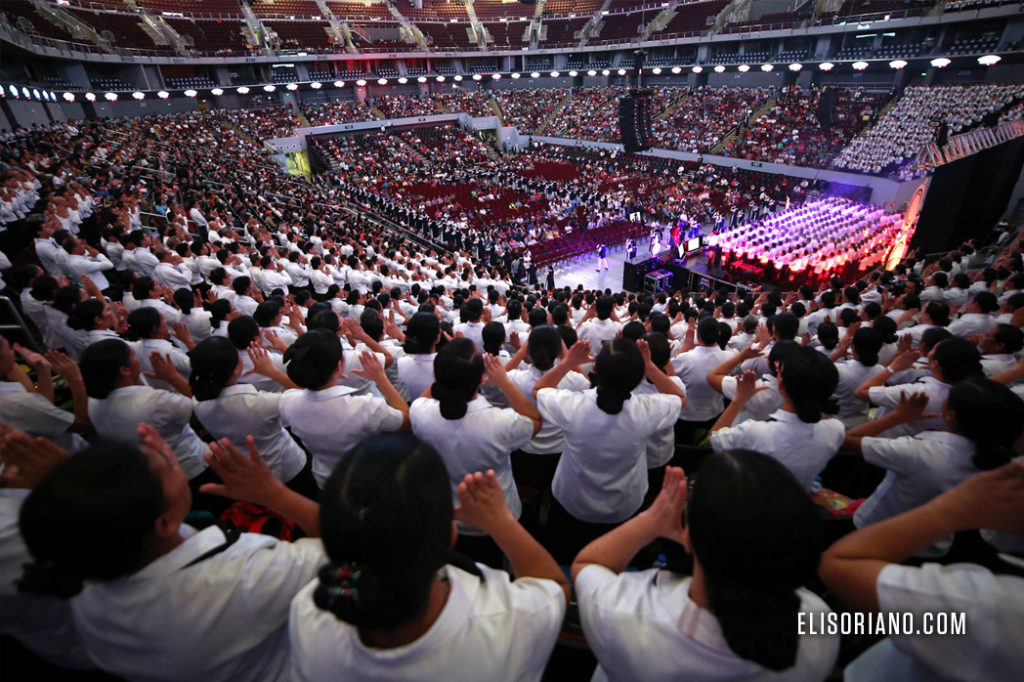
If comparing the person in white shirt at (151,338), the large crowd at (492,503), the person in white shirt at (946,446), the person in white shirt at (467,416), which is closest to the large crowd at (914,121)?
the large crowd at (492,503)

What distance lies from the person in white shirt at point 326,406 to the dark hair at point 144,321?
170cm

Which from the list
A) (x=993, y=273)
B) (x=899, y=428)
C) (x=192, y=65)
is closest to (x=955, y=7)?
(x=993, y=273)

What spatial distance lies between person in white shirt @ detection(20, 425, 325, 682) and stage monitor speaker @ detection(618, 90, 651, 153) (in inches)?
1218

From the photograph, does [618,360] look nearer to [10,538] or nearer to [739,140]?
[10,538]

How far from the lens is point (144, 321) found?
3.21 meters

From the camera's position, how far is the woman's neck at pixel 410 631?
104 centimetres

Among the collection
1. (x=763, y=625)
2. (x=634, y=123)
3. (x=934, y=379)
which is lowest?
(x=934, y=379)

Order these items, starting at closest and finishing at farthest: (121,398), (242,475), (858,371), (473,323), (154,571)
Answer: (154,571) < (242,475) < (121,398) < (858,371) < (473,323)

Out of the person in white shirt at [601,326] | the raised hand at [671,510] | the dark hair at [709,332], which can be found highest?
the raised hand at [671,510]

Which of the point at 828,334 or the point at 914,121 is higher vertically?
the point at 914,121

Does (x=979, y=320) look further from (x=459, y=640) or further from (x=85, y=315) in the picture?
(x=85, y=315)

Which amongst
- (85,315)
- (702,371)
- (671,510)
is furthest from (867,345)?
(85,315)

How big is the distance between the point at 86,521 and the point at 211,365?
60.7 inches

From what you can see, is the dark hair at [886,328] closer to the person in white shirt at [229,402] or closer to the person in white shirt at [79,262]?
the person in white shirt at [229,402]
